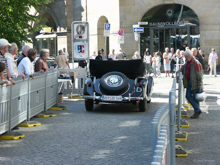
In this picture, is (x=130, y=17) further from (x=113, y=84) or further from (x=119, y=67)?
(x=113, y=84)

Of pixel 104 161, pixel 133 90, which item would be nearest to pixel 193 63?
pixel 133 90

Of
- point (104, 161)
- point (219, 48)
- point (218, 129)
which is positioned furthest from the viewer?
point (219, 48)

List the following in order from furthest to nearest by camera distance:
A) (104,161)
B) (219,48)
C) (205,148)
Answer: (219,48) → (205,148) → (104,161)

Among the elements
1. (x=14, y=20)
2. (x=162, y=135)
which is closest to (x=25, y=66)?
(x=14, y=20)

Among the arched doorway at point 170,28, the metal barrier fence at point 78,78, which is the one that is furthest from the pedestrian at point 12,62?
the arched doorway at point 170,28

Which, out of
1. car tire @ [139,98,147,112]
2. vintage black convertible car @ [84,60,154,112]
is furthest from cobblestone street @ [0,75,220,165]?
vintage black convertible car @ [84,60,154,112]

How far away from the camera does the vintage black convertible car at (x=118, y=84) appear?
520 inches

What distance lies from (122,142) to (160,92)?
10956 millimetres

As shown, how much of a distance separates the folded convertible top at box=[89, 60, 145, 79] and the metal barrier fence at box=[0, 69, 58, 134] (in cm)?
124

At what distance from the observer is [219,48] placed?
36.8 meters

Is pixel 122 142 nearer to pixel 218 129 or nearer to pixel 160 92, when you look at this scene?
pixel 218 129

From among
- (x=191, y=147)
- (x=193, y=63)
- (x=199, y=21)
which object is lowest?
(x=191, y=147)

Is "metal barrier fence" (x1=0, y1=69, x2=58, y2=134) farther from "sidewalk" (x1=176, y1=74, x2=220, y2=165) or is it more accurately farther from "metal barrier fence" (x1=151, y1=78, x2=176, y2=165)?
"metal barrier fence" (x1=151, y1=78, x2=176, y2=165)

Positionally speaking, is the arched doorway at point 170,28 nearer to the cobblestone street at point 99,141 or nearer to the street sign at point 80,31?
the street sign at point 80,31
